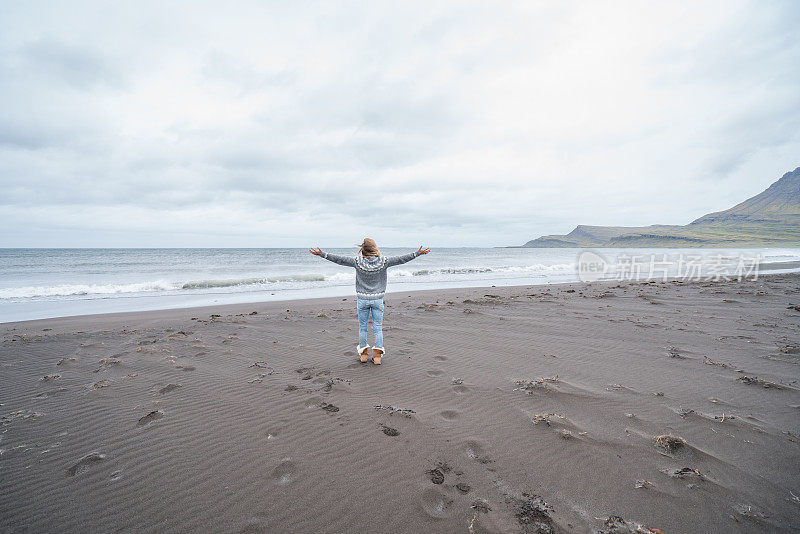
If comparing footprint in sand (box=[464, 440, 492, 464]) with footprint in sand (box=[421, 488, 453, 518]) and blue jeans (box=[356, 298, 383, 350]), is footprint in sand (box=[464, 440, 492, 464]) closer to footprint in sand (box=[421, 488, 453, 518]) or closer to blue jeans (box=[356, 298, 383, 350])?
footprint in sand (box=[421, 488, 453, 518])

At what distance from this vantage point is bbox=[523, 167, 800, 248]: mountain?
10675 centimetres

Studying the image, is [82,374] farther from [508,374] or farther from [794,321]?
[794,321]

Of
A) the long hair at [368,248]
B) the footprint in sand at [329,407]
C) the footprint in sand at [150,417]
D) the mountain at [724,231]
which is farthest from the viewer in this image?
the mountain at [724,231]

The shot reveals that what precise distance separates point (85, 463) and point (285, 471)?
2298 millimetres

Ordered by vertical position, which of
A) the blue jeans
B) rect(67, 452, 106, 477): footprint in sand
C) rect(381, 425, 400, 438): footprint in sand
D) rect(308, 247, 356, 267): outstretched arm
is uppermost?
rect(308, 247, 356, 267): outstretched arm

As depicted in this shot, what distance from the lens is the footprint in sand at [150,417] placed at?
4.18m

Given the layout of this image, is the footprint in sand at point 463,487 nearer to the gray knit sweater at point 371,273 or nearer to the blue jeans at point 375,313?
the blue jeans at point 375,313

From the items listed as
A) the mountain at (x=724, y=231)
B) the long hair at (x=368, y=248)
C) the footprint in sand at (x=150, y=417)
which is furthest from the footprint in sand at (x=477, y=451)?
the mountain at (x=724, y=231)

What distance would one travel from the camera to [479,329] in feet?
29.5

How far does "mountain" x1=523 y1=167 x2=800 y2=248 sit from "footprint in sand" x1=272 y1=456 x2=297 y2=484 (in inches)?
5056

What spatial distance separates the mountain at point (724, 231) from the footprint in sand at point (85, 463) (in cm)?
12999

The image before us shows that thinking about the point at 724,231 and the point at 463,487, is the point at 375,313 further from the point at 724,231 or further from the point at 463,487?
the point at 724,231

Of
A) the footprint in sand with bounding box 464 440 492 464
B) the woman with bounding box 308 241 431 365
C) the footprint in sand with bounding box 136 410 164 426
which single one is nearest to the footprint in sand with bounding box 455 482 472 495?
the footprint in sand with bounding box 464 440 492 464

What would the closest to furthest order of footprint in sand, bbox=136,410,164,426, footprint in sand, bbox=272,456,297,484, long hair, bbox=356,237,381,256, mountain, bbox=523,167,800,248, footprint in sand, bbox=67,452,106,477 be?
footprint in sand, bbox=272,456,297,484, footprint in sand, bbox=67,452,106,477, footprint in sand, bbox=136,410,164,426, long hair, bbox=356,237,381,256, mountain, bbox=523,167,800,248
